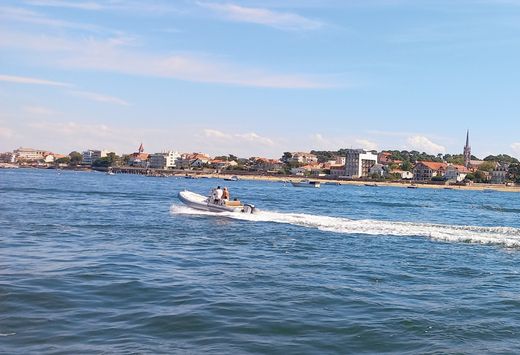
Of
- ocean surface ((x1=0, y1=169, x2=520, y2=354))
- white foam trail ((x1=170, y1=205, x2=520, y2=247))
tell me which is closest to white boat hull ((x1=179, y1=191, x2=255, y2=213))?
white foam trail ((x1=170, y1=205, x2=520, y2=247))

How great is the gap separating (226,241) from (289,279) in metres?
8.81

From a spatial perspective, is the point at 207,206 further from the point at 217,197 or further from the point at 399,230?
the point at 399,230

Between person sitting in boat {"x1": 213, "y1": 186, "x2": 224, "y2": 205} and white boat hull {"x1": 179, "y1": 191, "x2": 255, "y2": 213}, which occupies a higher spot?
person sitting in boat {"x1": 213, "y1": 186, "x2": 224, "y2": 205}

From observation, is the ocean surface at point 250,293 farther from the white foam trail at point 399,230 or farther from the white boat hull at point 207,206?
the white boat hull at point 207,206

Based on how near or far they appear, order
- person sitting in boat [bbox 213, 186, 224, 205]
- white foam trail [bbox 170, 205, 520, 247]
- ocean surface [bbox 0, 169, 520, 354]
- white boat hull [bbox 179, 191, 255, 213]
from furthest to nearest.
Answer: person sitting in boat [bbox 213, 186, 224, 205]
white boat hull [bbox 179, 191, 255, 213]
white foam trail [bbox 170, 205, 520, 247]
ocean surface [bbox 0, 169, 520, 354]

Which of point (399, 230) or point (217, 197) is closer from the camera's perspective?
point (399, 230)

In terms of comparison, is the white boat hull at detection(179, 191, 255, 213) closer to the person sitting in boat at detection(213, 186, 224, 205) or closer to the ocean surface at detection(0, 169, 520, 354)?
the person sitting in boat at detection(213, 186, 224, 205)

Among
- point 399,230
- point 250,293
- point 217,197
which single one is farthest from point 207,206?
point 250,293

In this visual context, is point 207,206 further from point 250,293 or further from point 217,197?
point 250,293

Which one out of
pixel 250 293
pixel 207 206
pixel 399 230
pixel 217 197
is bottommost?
pixel 250 293

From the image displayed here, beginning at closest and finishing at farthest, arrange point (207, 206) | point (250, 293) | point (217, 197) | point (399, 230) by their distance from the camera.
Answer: point (250, 293)
point (399, 230)
point (217, 197)
point (207, 206)

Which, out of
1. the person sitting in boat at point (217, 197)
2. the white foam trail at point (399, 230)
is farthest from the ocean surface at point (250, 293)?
the person sitting in boat at point (217, 197)

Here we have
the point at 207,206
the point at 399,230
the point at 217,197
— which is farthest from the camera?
the point at 207,206

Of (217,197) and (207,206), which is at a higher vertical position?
(217,197)
